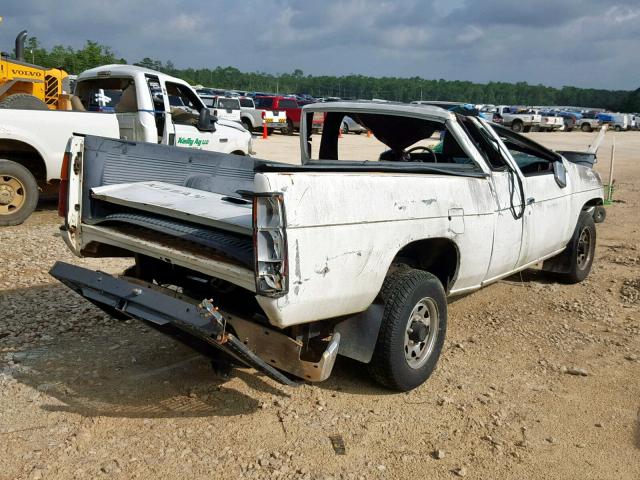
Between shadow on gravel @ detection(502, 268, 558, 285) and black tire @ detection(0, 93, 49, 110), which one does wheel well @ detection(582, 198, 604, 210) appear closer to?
shadow on gravel @ detection(502, 268, 558, 285)

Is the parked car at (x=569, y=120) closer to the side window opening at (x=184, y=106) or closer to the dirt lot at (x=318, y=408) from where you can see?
the side window opening at (x=184, y=106)

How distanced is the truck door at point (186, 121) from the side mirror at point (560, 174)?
5647 millimetres

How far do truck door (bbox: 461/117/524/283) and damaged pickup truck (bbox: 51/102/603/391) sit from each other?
0.02m

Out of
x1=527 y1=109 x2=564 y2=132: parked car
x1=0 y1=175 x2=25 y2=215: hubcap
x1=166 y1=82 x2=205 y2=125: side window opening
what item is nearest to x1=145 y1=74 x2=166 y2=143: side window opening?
x1=166 y1=82 x2=205 y2=125: side window opening

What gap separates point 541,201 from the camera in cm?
527

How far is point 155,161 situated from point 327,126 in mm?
1754

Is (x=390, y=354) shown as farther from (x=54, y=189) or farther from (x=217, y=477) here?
(x=54, y=189)

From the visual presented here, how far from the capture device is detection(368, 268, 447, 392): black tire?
369cm

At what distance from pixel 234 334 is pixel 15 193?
20.7 ft

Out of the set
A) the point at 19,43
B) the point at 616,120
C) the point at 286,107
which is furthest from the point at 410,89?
the point at 19,43

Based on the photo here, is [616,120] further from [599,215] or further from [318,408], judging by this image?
[318,408]

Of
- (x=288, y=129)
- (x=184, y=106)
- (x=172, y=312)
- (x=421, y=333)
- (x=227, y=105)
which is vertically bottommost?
(x=288, y=129)

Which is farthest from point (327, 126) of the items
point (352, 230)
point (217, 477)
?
point (217, 477)

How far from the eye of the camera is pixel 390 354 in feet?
12.1
